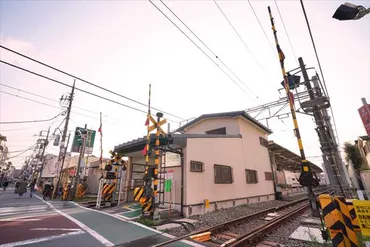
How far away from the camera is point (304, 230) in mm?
6047

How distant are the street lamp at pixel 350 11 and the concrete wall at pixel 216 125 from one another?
33.6ft

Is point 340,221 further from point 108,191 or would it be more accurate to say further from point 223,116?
point 223,116

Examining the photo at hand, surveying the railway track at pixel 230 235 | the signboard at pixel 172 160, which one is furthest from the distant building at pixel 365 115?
the signboard at pixel 172 160

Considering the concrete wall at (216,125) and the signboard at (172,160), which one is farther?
the concrete wall at (216,125)

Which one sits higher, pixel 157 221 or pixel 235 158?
pixel 235 158

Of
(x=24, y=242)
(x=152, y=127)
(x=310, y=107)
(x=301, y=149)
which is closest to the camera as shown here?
(x=24, y=242)

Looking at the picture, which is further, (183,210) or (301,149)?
(183,210)

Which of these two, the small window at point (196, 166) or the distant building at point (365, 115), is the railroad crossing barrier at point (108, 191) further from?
the distant building at point (365, 115)

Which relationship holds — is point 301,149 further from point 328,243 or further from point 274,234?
point 274,234

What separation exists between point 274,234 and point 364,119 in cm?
473

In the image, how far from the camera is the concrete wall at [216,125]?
14.2 meters

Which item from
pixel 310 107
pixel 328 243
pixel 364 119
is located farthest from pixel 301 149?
pixel 310 107

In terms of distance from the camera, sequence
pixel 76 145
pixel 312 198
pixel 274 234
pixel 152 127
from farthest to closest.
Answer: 1. pixel 76 145
2. pixel 152 127
3. pixel 274 234
4. pixel 312 198

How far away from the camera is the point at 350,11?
163 inches
